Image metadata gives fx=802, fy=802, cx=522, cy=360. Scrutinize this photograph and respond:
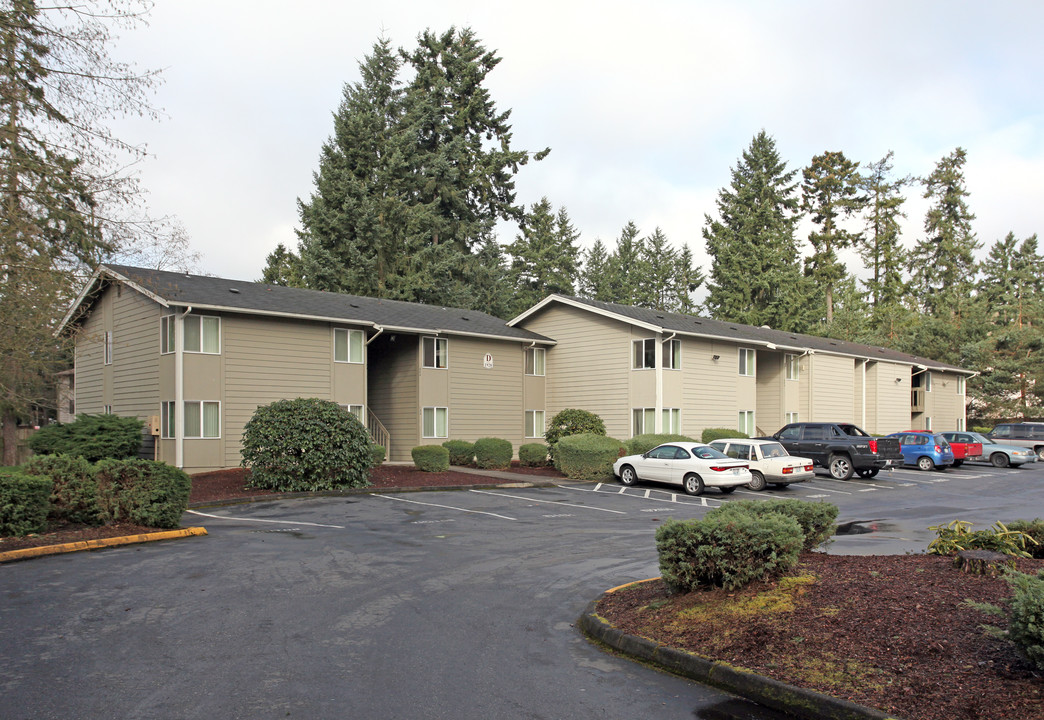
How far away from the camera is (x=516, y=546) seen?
13180mm

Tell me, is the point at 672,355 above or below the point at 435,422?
above

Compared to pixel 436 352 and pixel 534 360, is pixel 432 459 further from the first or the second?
pixel 534 360

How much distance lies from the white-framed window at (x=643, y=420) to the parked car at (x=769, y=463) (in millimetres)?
6881

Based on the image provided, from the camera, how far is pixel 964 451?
34.3m

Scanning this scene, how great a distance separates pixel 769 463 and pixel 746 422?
12.1 m

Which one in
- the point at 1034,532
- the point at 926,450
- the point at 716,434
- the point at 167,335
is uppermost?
the point at 167,335

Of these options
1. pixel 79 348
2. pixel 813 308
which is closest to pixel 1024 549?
pixel 79 348

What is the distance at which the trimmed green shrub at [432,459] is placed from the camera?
83.7 ft

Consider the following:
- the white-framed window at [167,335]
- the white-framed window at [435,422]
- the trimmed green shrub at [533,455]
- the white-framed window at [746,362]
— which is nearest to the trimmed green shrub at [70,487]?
the white-framed window at [167,335]

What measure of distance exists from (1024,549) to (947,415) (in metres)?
47.7

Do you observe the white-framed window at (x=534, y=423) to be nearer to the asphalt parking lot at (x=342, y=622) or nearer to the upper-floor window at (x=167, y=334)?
the upper-floor window at (x=167, y=334)

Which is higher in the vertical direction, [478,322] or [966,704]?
[478,322]

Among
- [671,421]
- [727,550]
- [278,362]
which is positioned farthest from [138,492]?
[671,421]

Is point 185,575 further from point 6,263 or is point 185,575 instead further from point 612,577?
point 6,263
